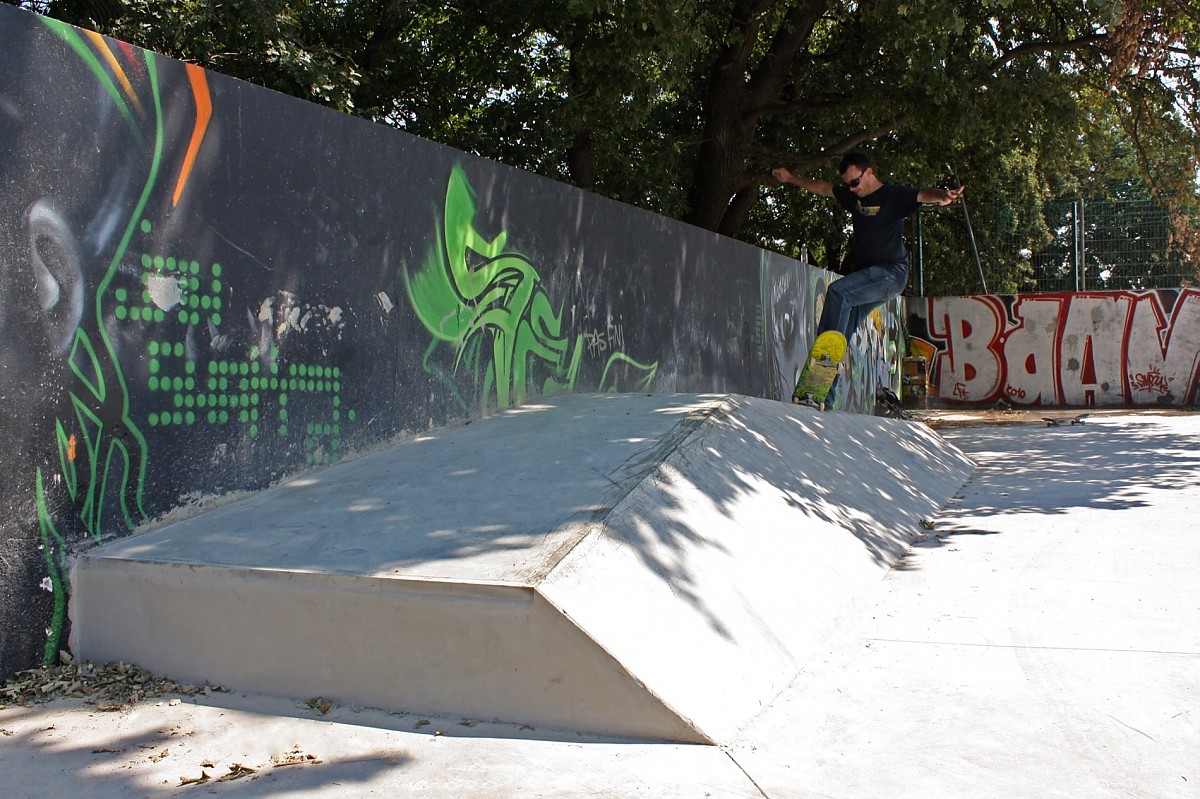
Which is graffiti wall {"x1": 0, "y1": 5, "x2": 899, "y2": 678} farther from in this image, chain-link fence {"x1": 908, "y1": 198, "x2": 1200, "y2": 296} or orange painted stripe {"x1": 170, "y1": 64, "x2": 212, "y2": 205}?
chain-link fence {"x1": 908, "y1": 198, "x2": 1200, "y2": 296}

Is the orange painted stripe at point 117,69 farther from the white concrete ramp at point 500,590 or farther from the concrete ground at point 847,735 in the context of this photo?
the concrete ground at point 847,735

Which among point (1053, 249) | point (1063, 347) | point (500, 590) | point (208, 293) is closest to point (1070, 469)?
point (500, 590)

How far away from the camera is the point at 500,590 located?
295 cm

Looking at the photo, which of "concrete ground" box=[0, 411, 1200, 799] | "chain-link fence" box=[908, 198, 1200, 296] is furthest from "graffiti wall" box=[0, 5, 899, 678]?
"chain-link fence" box=[908, 198, 1200, 296]

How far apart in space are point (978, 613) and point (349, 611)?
2593 millimetres

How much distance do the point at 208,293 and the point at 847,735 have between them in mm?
2977

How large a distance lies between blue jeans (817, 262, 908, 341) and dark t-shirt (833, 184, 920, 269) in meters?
0.10

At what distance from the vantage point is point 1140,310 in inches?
752

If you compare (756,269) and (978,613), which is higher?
(756,269)

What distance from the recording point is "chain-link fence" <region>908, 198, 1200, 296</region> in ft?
65.6

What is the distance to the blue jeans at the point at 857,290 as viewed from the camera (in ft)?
26.5

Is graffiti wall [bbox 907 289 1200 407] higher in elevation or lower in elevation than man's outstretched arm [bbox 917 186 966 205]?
lower

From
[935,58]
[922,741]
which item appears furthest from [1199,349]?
[922,741]

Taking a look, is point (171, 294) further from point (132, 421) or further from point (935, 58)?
point (935, 58)
